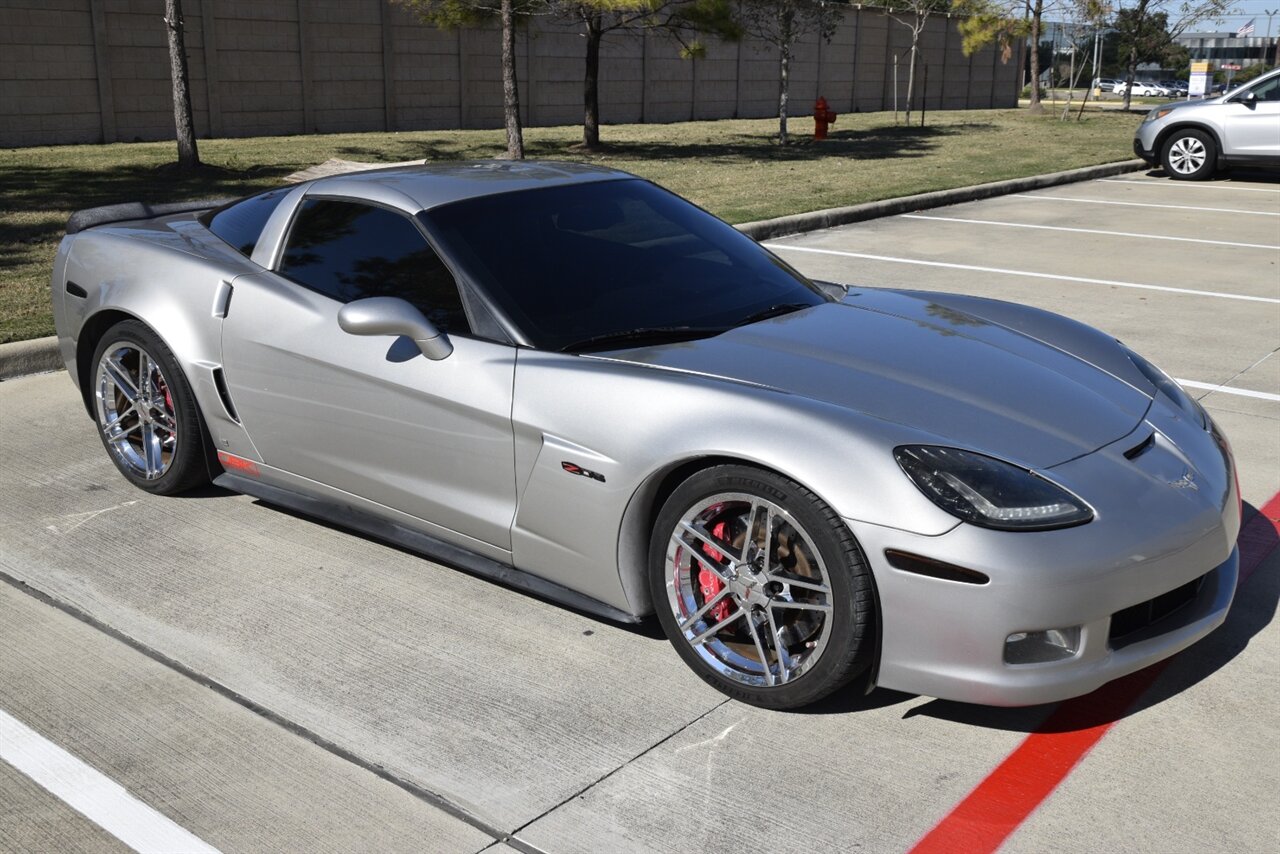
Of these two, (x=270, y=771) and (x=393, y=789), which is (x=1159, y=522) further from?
(x=270, y=771)

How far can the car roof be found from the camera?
435cm

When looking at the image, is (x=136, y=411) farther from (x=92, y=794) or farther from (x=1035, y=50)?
(x=1035, y=50)

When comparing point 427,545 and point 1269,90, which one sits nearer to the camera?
point 427,545

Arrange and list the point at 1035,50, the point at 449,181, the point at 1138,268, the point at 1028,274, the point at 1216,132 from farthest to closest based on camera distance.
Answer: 1. the point at 1035,50
2. the point at 1216,132
3. the point at 1138,268
4. the point at 1028,274
5. the point at 449,181

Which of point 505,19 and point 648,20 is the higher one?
point 648,20

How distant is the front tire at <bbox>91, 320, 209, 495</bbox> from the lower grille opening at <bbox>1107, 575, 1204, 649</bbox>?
3.36 m

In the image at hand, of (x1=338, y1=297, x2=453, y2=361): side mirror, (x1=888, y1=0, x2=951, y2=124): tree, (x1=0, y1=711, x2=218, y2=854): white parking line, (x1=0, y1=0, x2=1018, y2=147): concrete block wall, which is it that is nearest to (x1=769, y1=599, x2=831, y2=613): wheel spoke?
(x1=338, y1=297, x2=453, y2=361): side mirror

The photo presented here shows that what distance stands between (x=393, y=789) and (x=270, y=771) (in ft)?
1.12

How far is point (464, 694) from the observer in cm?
357

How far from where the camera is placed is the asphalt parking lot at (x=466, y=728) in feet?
9.70

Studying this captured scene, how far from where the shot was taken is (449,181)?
4496mm

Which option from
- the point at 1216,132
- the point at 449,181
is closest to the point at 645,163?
the point at 1216,132

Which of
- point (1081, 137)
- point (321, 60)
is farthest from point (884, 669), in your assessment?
point (1081, 137)

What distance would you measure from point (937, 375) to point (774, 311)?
0.73 m
